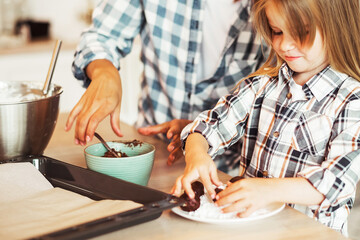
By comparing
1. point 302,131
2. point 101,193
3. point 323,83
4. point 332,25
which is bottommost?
point 101,193

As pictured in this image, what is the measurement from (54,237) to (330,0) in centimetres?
77

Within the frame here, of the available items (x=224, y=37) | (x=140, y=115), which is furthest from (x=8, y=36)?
(x=224, y=37)

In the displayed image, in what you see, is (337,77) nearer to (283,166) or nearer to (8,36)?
(283,166)

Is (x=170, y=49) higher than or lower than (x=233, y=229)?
higher

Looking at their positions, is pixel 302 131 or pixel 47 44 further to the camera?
pixel 47 44

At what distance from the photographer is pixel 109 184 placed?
96 centimetres

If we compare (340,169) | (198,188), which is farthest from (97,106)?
(340,169)

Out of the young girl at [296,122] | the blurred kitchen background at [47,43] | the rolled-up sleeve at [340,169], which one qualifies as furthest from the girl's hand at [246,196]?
the blurred kitchen background at [47,43]

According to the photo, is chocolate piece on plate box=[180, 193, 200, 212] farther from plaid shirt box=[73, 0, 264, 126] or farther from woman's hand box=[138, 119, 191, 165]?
plaid shirt box=[73, 0, 264, 126]

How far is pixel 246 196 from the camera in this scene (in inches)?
34.8

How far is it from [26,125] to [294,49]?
64 cm

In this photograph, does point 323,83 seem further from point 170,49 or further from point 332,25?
point 170,49

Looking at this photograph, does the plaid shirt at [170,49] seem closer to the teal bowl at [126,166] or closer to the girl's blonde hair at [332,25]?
the girl's blonde hair at [332,25]

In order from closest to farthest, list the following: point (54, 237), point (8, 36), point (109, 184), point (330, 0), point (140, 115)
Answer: point (54, 237) → point (109, 184) → point (330, 0) → point (140, 115) → point (8, 36)
